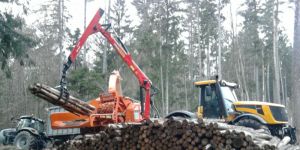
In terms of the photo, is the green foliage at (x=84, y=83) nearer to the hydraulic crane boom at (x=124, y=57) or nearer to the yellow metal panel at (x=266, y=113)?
the hydraulic crane boom at (x=124, y=57)

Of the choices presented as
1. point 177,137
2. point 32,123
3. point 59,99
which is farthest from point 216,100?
point 32,123

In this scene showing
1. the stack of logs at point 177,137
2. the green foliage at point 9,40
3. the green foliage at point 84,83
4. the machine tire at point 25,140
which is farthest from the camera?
the green foliage at point 84,83

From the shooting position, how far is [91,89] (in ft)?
78.1

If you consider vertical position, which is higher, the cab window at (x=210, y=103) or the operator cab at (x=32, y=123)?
the cab window at (x=210, y=103)

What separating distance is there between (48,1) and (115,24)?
271 inches

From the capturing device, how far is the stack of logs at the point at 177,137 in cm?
696

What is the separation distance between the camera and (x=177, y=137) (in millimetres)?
7543

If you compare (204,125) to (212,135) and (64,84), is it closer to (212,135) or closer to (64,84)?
(212,135)

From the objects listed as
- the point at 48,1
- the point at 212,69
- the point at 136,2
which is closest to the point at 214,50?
the point at 212,69

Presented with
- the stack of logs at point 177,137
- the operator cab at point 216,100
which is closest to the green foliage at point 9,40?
the stack of logs at point 177,137

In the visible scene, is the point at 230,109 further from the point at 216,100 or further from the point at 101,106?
the point at 101,106

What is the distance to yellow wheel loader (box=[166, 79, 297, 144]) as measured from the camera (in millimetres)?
11492

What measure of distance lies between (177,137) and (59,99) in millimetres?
4699

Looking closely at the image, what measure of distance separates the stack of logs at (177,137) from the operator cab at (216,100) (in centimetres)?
338
